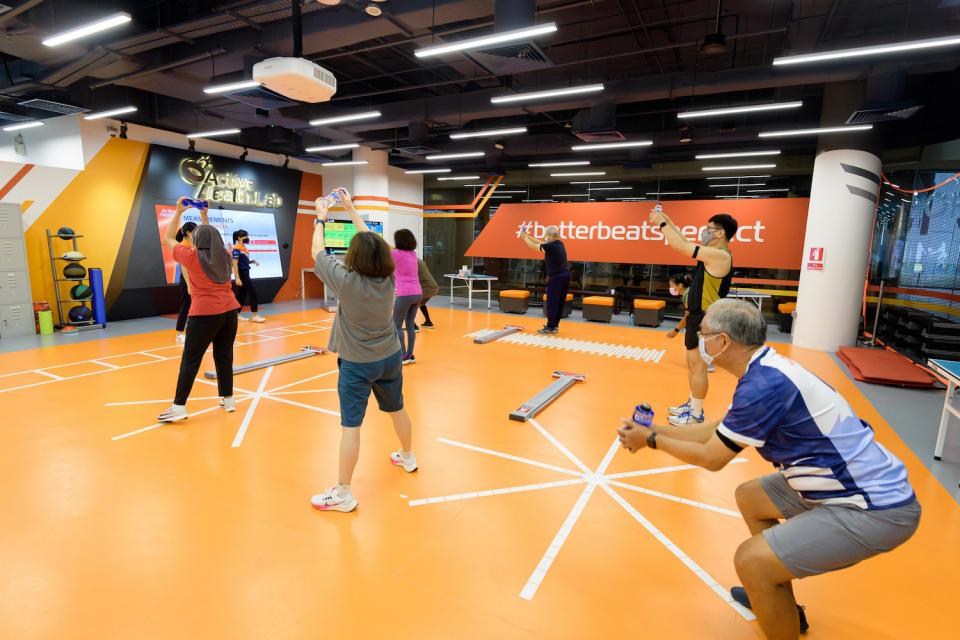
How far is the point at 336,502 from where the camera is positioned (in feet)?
8.60

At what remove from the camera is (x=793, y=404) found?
1522 mm

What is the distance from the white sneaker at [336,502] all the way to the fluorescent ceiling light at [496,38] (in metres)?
4.75

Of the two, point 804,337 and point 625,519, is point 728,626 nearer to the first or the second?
point 625,519

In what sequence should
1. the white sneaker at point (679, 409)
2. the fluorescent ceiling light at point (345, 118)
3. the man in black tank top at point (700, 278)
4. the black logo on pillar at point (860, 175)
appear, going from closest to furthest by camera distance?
1. the man in black tank top at point (700, 278)
2. the white sneaker at point (679, 409)
3. the black logo on pillar at point (860, 175)
4. the fluorescent ceiling light at point (345, 118)

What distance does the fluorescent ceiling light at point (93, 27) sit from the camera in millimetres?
4727

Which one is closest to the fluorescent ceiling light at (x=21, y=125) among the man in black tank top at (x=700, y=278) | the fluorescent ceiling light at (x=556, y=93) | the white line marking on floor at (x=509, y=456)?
the fluorescent ceiling light at (x=556, y=93)

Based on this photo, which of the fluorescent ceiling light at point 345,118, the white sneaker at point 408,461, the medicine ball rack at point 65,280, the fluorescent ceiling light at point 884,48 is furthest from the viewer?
the fluorescent ceiling light at point 345,118

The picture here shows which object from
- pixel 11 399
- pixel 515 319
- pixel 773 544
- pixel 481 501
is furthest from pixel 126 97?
pixel 773 544

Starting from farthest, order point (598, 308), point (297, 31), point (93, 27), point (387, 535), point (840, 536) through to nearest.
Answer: point (598, 308), point (297, 31), point (93, 27), point (387, 535), point (840, 536)

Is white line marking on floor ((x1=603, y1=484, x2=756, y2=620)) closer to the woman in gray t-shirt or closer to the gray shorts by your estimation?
the gray shorts

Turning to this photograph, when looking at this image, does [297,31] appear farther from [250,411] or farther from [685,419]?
[685,419]

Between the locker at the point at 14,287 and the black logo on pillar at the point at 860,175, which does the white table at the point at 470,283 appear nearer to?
the black logo on pillar at the point at 860,175

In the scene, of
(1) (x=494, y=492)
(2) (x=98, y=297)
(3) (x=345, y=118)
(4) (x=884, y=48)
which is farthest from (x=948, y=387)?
(2) (x=98, y=297)

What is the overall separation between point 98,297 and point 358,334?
8.43 meters
